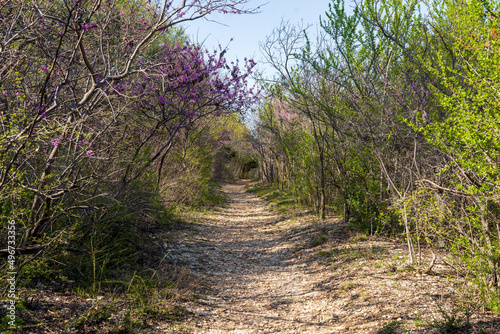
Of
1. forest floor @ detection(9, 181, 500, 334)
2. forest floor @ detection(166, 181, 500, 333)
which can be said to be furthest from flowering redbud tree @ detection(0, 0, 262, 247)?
forest floor @ detection(166, 181, 500, 333)

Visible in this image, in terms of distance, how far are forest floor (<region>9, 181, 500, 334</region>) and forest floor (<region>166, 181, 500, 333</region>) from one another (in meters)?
0.01

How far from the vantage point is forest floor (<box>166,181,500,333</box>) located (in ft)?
13.3

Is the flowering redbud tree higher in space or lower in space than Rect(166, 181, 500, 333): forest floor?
higher

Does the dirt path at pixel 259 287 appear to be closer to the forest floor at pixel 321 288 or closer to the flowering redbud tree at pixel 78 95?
the forest floor at pixel 321 288

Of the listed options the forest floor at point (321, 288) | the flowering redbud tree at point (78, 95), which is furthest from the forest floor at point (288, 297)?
the flowering redbud tree at point (78, 95)

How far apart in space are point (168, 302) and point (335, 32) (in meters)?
7.00

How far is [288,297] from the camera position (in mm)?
5723

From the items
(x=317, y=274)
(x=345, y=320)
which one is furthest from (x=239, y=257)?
(x=345, y=320)

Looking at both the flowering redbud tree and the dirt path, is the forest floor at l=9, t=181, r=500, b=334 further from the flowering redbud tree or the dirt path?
the flowering redbud tree

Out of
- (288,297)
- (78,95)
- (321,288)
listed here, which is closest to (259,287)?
(288,297)

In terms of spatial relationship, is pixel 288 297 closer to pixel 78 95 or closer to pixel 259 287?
pixel 259 287

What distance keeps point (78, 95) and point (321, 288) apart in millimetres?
5257

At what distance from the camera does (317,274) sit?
6.66 metres

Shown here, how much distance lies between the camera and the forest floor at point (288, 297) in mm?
3807
